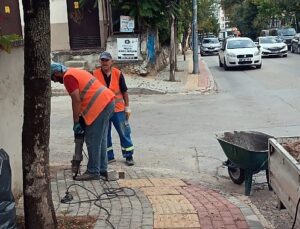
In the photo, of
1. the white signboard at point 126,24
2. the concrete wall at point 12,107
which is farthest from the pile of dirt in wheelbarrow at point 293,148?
the white signboard at point 126,24

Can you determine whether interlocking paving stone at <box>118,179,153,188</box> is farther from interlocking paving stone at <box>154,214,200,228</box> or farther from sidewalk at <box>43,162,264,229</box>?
interlocking paving stone at <box>154,214,200,228</box>

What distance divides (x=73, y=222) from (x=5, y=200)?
978 millimetres

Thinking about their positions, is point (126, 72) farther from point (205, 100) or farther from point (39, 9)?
point (39, 9)

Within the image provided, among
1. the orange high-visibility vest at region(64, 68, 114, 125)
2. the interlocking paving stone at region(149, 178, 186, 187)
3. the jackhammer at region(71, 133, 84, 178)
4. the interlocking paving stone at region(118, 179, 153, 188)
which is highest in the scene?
the orange high-visibility vest at region(64, 68, 114, 125)

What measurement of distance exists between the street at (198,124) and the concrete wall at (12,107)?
2.15 metres

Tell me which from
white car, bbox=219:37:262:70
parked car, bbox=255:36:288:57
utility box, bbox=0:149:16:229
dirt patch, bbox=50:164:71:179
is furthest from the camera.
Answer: parked car, bbox=255:36:288:57

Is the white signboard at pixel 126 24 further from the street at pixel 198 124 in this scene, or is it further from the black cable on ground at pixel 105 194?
the black cable on ground at pixel 105 194

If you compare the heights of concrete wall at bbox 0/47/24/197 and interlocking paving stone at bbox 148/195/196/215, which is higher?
concrete wall at bbox 0/47/24/197

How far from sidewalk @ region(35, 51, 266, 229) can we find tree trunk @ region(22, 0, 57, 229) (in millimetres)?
644

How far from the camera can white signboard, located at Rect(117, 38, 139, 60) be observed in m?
→ 20.0

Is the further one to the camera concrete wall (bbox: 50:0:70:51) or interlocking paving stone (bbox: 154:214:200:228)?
concrete wall (bbox: 50:0:70:51)

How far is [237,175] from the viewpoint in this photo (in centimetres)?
→ 704

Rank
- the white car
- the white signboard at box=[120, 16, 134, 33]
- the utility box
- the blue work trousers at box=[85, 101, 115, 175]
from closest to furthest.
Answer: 1. the utility box
2. the blue work trousers at box=[85, 101, 115, 175]
3. the white signboard at box=[120, 16, 134, 33]
4. the white car

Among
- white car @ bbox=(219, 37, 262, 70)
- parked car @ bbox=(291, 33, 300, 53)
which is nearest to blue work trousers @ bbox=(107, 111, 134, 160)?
white car @ bbox=(219, 37, 262, 70)
